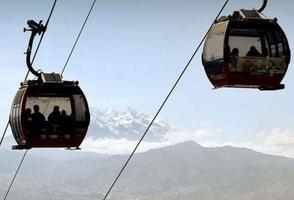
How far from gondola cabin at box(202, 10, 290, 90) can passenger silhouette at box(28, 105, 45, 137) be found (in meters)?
8.44

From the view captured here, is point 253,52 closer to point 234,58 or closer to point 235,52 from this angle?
point 235,52

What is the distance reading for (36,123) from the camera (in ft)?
89.3

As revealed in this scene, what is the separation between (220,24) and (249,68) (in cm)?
199

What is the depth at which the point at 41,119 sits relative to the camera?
27594 mm

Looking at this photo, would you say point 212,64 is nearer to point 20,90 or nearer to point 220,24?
point 220,24

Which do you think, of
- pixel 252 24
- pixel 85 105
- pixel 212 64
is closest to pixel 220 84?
pixel 212 64

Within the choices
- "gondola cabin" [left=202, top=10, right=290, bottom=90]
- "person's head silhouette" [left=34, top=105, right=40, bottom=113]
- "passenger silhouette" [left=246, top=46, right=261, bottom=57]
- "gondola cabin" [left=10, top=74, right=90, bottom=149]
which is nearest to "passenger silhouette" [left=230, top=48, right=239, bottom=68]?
"gondola cabin" [left=202, top=10, right=290, bottom=90]

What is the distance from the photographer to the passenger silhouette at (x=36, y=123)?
1063 inches

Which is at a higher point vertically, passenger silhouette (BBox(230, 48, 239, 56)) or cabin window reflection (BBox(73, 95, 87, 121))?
passenger silhouette (BBox(230, 48, 239, 56))

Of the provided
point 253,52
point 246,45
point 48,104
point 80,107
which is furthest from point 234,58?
point 48,104

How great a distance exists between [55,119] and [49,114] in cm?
38

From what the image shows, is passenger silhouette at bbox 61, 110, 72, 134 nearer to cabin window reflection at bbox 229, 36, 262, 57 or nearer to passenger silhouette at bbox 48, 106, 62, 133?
passenger silhouette at bbox 48, 106, 62, 133

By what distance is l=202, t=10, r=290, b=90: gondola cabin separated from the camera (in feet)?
71.5

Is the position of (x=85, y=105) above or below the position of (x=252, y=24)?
below
